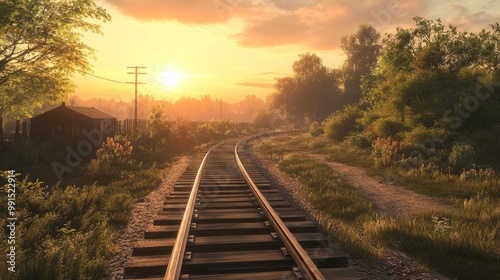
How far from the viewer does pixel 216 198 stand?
7848 millimetres

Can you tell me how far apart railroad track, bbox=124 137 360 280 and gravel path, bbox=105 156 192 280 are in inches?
9.1

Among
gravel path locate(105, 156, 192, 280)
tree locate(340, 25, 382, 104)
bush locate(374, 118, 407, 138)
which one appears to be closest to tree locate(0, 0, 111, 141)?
gravel path locate(105, 156, 192, 280)

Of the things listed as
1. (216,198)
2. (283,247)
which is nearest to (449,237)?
(283,247)

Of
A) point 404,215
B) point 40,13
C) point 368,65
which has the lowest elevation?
point 404,215

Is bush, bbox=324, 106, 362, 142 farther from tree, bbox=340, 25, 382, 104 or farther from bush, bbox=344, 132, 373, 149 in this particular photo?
tree, bbox=340, 25, 382, 104

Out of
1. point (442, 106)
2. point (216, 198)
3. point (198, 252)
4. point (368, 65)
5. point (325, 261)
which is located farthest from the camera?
point (368, 65)

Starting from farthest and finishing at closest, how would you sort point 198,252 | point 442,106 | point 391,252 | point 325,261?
point 442,106 → point 391,252 → point 198,252 → point 325,261

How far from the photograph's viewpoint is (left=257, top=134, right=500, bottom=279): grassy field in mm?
4586

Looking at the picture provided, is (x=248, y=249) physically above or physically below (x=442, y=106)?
below

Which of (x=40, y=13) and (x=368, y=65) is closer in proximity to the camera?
(x=40, y=13)

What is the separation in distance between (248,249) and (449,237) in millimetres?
3325

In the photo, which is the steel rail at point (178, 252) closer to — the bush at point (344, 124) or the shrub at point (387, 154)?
the shrub at point (387, 154)

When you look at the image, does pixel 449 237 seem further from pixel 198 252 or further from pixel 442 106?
pixel 442 106

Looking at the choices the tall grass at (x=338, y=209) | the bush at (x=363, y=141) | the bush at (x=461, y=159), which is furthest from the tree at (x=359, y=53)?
the tall grass at (x=338, y=209)
